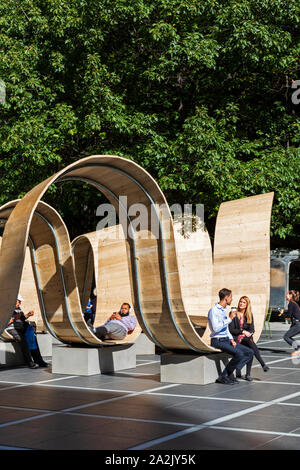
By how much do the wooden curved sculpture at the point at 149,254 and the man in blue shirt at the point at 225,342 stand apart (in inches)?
11.3

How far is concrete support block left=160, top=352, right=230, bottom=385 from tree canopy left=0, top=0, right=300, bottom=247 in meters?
8.51

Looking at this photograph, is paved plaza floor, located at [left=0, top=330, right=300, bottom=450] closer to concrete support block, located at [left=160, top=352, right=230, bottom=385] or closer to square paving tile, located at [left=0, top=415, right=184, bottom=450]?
square paving tile, located at [left=0, top=415, right=184, bottom=450]

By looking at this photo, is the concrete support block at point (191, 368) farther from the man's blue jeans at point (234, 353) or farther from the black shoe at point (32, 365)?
the black shoe at point (32, 365)

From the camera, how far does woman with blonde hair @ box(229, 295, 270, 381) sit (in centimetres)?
1246

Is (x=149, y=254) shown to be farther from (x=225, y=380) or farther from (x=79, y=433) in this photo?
(x=79, y=433)


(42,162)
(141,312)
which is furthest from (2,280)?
(42,162)

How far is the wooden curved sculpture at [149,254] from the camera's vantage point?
9758 millimetres

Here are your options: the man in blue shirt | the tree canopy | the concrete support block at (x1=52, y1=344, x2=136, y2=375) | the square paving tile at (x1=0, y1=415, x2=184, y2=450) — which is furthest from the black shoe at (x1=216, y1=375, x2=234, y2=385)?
the tree canopy

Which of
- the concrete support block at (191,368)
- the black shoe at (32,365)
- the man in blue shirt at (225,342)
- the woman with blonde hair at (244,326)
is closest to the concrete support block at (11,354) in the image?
the black shoe at (32,365)

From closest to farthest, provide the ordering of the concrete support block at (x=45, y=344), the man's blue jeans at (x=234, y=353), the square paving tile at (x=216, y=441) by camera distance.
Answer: the square paving tile at (x=216, y=441) → the man's blue jeans at (x=234, y=353) → the concrete support block at (x=45, y=344)

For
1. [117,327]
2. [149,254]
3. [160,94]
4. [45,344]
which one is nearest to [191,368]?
[149,254]

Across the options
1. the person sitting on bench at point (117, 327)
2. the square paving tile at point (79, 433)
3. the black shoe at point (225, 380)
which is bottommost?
the square paving tile at point (79, 433)

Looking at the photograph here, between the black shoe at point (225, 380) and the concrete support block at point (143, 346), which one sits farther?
the concrete support block at point (143, 346)
